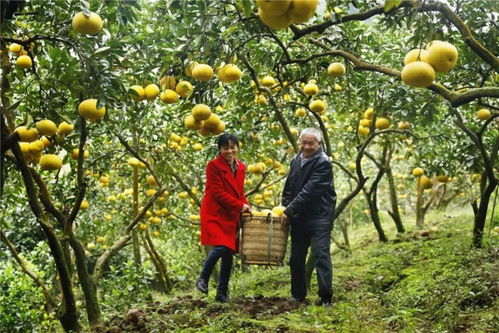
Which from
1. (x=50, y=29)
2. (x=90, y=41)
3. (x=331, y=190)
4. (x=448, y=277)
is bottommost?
(x=448, y=277)

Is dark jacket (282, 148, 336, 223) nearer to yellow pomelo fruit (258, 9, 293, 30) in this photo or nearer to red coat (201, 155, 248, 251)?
red coat (201, 155, 248, 251)

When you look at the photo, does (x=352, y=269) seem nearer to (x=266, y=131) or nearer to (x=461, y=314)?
(x=266, y=131)

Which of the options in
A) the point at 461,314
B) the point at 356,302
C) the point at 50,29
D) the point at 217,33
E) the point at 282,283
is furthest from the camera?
the point at 282,283

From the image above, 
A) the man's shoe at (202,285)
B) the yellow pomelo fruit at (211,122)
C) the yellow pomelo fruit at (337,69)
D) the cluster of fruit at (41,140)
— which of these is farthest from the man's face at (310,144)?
the cluster of fruit at (41,140)

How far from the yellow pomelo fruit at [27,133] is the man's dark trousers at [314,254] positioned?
1.99 metres

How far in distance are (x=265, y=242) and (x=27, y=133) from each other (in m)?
1.84

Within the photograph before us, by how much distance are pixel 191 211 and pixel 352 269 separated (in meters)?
4.85

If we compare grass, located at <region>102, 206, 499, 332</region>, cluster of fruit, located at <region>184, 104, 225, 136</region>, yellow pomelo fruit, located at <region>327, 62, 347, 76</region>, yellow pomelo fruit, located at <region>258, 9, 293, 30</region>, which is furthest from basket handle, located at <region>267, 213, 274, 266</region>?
yellow pomelo fruit, located at <region>258, 9, 293, 30</region>

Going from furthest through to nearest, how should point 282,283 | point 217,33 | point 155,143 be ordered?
point 155,143 < point 282,283 < point 217,33

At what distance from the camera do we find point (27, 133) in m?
3.25

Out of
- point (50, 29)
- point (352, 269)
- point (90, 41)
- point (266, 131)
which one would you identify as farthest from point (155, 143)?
point (90, 41)

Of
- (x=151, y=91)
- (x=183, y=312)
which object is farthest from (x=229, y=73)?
(x=183, y=312)

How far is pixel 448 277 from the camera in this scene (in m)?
4.22

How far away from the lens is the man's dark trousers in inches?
158
